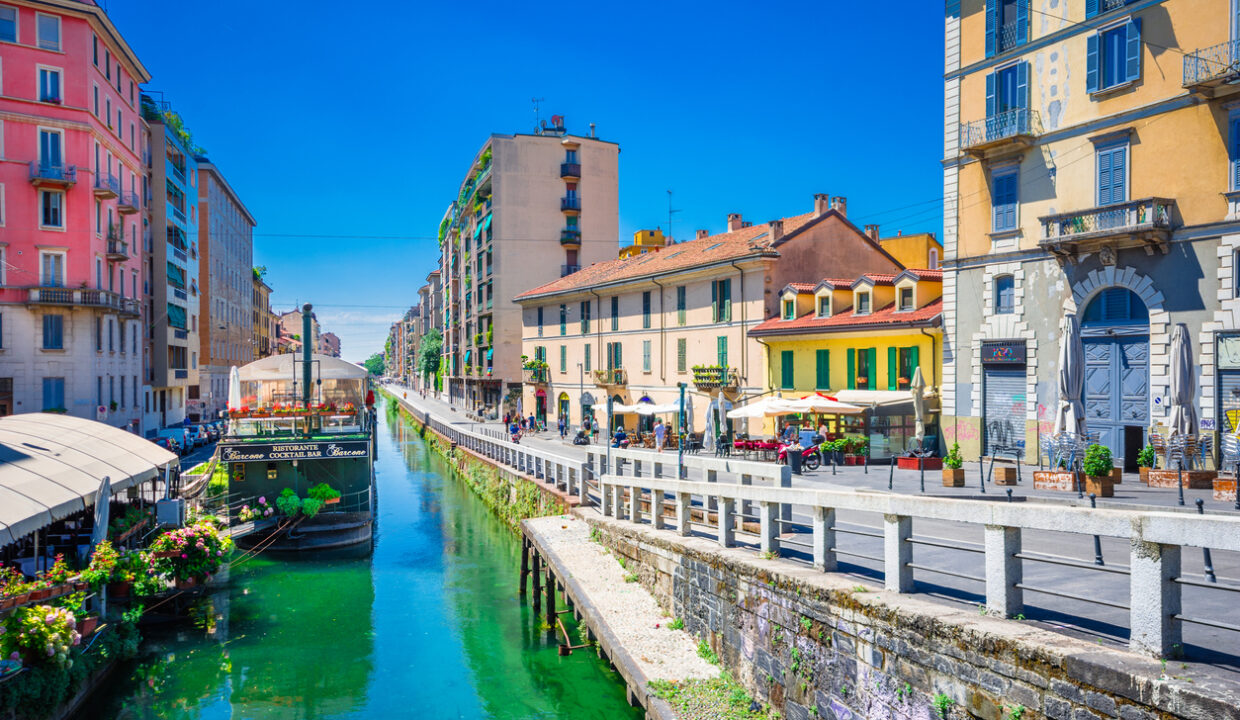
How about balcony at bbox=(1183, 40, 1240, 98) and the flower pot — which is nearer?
balcony at bbox=(1183, 40, 1240, 98)

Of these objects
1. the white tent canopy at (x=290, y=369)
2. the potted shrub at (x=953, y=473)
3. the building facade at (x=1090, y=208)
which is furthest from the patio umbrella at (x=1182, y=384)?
the white tent canopy at (x=290, y=369)

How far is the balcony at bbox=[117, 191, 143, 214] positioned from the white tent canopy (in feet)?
66.5

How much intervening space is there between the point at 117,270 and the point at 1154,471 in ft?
138

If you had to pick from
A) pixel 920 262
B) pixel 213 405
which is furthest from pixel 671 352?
pixel 213 405

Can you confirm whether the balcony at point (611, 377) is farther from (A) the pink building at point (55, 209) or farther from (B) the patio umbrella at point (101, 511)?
(B) the patio umbrella at point (101, 511)

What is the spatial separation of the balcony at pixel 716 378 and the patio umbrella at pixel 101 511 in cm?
2355

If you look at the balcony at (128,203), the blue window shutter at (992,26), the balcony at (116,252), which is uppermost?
the blue window shutter at (992,26)

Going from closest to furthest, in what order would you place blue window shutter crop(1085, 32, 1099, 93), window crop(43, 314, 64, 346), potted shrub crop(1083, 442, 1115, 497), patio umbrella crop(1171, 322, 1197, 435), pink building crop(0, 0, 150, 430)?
potted shrub crop(1083, 442, 1115, 497) < patio umbrella crop(1171, 322, 1197, 435) < blue window shutter crop(1085, 32, 1099, 93) < pink building crop(0, 0, 150, 430) < window crop(43, 314, 64, 346)

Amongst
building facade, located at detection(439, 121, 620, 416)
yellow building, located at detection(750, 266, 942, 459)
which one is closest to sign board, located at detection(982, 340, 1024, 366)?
yellow building, located at detection(750, 266, 942, 459)

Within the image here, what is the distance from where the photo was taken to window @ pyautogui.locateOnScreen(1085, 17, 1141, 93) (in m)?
19.9

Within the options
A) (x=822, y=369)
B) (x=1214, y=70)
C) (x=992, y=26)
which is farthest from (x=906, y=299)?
(x=1214, y=70)

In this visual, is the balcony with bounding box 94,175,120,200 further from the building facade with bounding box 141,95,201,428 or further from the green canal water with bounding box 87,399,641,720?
the green canal water with bounding box 87,399,641,720

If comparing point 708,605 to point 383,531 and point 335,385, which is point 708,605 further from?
point 335,385

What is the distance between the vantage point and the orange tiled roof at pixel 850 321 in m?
25.5
